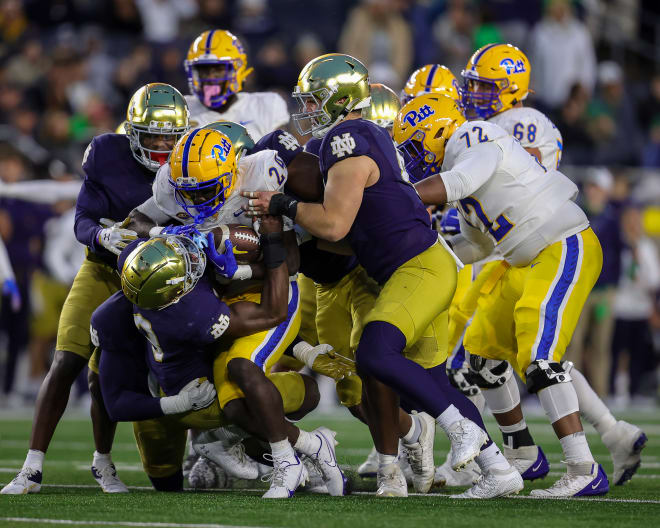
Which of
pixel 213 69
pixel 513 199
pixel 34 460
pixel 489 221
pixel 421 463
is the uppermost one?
pixel 213 69

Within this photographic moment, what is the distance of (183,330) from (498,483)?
56.0 inches

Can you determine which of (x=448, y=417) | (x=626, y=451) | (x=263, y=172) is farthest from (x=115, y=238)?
(x=626, y=451)

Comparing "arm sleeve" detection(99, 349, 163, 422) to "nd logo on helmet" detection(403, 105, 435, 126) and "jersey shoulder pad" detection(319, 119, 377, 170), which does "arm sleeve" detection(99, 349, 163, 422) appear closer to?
"jersey shoulder pad" detection(319, 119, 377, 170)

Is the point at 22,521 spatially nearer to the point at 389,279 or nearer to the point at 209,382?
the point at 209,382

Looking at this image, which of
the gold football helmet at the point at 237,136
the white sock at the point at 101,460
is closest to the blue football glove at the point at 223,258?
the gold football helmet at the point at 237,136

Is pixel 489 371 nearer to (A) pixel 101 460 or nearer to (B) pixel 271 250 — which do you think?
(B) pixel 271 250

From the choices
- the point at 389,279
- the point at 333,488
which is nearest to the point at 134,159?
the point at 389,279

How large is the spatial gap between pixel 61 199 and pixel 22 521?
6.90 m

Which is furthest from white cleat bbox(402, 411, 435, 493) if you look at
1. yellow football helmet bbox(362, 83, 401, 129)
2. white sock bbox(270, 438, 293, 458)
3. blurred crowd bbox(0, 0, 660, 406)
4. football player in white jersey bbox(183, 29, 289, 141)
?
blurred crowd bbox(0, 0, 660, 406)

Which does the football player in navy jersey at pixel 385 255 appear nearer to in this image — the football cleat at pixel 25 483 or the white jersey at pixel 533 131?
the white jersey at pixel 533 131

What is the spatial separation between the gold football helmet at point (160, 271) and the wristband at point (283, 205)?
35cm

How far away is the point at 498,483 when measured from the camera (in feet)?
15.3

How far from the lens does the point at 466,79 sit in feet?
20.6

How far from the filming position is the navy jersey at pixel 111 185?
543 centimetres
